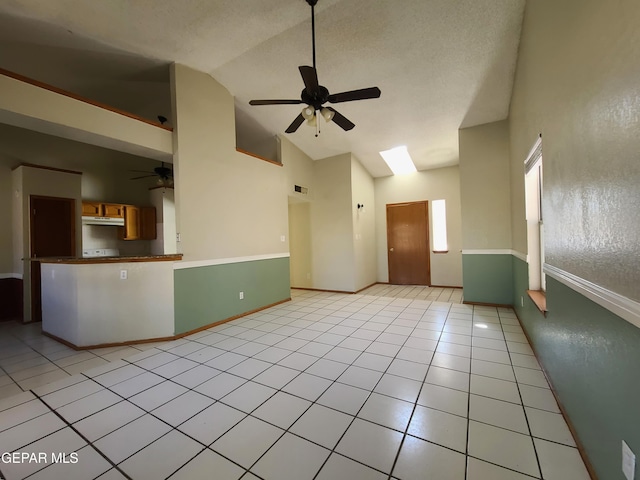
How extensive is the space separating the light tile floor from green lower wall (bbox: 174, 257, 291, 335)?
49 centimetres

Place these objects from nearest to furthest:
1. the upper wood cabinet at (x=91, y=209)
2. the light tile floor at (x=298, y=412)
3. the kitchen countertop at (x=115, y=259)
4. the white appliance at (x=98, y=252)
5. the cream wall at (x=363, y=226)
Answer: the light tile floor at (x=298, y=412), the kitchen countertop at (x=115, y=259), the upper wood cabinet at (x=91, y=209), the white appliance at (x=98, y=252), the cream wall at (x=363, y=226)

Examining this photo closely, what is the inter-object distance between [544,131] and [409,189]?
4571 mm

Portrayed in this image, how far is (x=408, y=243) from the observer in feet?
21.3

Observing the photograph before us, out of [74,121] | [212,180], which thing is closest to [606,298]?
[212,180]

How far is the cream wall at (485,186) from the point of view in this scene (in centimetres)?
406

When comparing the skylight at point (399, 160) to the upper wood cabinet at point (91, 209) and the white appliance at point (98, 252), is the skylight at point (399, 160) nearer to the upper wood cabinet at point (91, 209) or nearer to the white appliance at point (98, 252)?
the upper wood cabinet at point (91, 209)

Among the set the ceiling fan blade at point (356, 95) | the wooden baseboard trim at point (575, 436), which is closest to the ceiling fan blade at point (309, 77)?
the ceiling fan blade at point (356, 95)

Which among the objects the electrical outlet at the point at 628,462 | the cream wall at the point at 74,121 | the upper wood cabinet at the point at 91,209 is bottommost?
the electrical outlet at the point at 628,462

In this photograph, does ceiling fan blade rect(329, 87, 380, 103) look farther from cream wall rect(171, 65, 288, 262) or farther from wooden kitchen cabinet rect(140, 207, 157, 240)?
wooden kitchen cabinet rect(140, 207, 157, 240)

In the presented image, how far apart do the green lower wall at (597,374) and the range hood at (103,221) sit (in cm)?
685

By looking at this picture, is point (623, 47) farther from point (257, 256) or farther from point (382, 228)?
point (382, 228)

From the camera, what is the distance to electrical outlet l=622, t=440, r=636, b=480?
2.98 feet

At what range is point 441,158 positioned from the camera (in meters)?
5.60

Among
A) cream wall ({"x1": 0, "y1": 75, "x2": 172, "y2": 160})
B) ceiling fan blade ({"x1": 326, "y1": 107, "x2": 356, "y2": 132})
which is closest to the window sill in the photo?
ceiling fan blade ({"x1": 326, "y1": 107, "x2": 356, "y2": 132})
